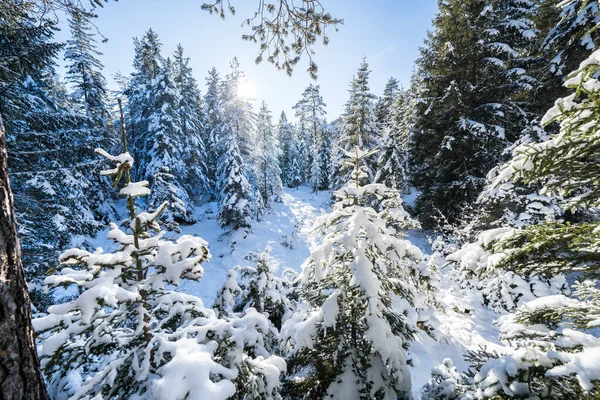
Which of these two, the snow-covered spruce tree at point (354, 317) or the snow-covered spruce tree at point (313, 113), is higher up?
the snow-covered spruce tree at point (313, 113)

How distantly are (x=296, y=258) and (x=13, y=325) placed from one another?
632 inches

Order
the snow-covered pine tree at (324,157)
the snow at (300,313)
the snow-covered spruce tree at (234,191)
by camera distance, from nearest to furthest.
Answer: the snow at (300,313) → the snow-covered spruce tree at (234,191) → the snow-covered pine tree at (324,157)

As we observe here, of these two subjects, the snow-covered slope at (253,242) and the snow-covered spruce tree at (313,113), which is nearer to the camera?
Result: the snow-covered slope at (253,242)

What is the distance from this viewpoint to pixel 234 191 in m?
19.5

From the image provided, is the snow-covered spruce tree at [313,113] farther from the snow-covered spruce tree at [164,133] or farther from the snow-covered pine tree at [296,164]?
the snow-covered spruce tree at [164,133]

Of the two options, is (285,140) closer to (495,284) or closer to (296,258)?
(296,258)

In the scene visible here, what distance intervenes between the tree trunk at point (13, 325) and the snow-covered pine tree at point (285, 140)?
49090mm

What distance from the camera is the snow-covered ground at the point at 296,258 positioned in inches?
275

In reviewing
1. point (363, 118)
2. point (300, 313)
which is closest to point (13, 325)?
point (300, 313)

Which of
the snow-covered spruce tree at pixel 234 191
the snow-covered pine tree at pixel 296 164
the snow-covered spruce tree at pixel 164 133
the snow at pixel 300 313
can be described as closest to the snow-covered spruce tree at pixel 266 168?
the snow at pixel 300 313

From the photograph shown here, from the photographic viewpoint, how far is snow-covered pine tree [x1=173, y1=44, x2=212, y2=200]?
2336 centimetres

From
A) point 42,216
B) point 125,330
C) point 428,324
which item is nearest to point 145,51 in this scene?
point 42,216

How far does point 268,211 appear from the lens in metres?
26.6

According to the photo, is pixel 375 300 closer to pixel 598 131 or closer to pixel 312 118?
pixel 598 131
